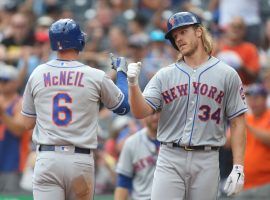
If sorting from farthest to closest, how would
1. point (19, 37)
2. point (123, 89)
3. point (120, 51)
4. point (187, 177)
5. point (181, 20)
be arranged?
point (19, 37), point (120, 51), point (123, 89), point (181, 20), point (187, 177)

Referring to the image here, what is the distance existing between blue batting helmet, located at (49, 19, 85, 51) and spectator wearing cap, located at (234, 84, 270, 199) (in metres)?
3.26

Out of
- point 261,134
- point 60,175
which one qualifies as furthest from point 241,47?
point 60,175

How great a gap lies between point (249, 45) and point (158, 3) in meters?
2.96

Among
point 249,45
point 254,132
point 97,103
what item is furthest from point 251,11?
point 97,103

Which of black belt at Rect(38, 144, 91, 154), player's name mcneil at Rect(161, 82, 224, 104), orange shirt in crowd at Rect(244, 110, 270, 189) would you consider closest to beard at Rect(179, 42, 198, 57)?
player's name mcneil at Rect(161, 82, 224, 104)

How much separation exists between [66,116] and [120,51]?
6407mm

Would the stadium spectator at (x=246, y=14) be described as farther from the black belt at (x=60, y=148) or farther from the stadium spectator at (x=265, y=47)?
the black belt at (x=60, y=148)

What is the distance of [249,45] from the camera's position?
11594mm

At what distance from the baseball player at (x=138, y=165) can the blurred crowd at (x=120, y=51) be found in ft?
6.02

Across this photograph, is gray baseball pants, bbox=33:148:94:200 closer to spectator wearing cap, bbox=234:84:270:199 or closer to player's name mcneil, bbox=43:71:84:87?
player's name mcneil, bbox=43:71:84:87

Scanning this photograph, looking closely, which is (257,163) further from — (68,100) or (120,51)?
(120,51)

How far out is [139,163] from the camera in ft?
26.3

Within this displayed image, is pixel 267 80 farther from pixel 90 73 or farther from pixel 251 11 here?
pixel 90 73

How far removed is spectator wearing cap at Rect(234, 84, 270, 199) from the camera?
371 inches
